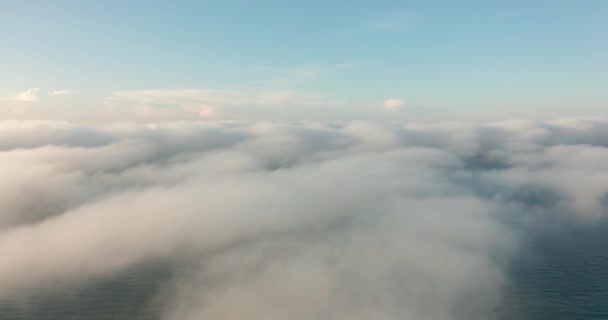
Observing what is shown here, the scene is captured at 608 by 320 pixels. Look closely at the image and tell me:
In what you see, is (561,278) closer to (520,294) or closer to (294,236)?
(520,294)

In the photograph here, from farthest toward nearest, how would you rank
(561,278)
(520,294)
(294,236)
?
(294,236) < (561,278) < (520,294)

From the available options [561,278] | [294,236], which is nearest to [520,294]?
[561,278]

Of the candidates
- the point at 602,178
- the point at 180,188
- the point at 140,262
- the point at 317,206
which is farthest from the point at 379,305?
the point at 602,178

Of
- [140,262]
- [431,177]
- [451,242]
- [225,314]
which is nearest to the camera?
[225,314]

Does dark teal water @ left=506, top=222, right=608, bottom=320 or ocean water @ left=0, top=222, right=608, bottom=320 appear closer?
dark teal water @ left=506, top=222, right=608, bottom=320

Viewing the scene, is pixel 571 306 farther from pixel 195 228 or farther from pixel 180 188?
pixel 180 188

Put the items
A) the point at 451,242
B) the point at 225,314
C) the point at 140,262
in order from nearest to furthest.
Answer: the point at 225,314, the point at 140,262, the point at 451,242

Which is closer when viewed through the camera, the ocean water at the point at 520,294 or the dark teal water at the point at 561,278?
the dark teal water at the point at 561,278

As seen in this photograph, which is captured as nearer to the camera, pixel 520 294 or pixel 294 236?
pixel 520 294
